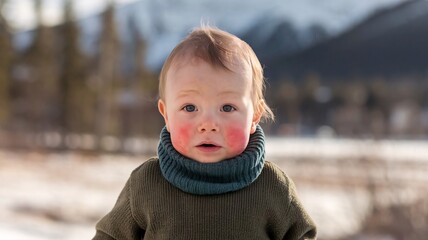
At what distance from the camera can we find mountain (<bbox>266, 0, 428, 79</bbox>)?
209ft

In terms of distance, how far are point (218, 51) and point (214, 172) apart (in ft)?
0.97

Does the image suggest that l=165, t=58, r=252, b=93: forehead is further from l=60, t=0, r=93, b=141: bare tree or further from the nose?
l=60, t=0, r=93, b=141: bare tree

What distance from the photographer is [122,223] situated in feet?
6.54

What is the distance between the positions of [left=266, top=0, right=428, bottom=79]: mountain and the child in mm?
59386

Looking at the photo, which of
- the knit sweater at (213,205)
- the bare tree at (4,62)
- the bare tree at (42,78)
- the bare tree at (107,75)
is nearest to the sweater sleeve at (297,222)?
the knit sweater at (213,205)

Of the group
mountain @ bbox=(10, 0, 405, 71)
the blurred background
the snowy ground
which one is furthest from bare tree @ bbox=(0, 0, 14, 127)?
mountain @ bbox=(10, 0, 405, 71)

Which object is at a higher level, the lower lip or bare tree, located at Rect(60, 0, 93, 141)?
bare tree, located at Rect(60, 0, 93, 141)

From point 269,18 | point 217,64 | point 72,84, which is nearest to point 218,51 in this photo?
point 217,64

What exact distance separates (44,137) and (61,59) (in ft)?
11.7

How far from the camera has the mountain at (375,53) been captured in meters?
63.8

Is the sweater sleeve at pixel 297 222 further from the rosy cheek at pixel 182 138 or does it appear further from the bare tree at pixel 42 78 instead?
the bare tree at pixel 42 78

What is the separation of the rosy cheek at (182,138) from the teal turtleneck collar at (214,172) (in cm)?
2

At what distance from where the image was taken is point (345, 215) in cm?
1011

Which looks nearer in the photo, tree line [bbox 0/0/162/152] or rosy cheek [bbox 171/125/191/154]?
rosy cheek [bbox 171/125/191/154]
